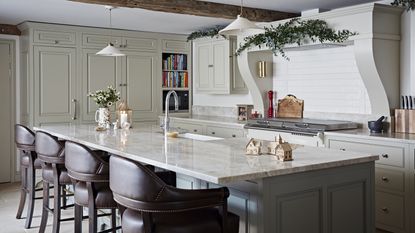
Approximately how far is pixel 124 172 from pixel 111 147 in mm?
964

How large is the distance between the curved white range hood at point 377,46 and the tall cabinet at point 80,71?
3.42 m

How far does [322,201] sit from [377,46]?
7.82 ft

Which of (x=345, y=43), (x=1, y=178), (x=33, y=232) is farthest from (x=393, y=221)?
(x=1, y=178)

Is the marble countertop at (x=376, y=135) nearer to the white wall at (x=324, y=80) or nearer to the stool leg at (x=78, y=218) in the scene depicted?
the white wall at (x=324, y=80)

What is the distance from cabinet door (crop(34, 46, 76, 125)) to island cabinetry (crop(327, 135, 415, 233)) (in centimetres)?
416

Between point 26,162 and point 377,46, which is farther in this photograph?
point 26,162

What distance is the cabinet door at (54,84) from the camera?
6.33 meters

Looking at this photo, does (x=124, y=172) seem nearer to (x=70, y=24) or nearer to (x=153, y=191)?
(x=153, y=191)

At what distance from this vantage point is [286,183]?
2.38 meters

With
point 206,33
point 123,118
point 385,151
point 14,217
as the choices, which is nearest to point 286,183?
point 385,151

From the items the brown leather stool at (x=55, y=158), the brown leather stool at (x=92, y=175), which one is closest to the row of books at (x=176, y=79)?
the brown leather stool at (x=55, y=158)

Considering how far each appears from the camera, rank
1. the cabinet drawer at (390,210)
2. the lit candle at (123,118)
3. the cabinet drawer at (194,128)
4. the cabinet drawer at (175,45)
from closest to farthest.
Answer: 1. the cabinet drawer at (390,210)
2. the lit candle at (123,118)
3. the cabinet drawer at (194,128)
4. the cabinet drawer at (175,45)

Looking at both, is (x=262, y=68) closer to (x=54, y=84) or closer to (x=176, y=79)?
(x=176, y=79)

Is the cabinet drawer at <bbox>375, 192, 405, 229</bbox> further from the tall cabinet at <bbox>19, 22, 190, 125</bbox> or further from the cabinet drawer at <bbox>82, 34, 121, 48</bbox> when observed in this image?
the cabinet drawer at <bbox>82, 34, 121, 48</bbox>
